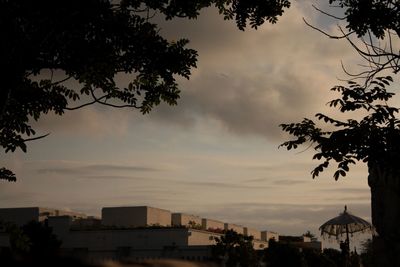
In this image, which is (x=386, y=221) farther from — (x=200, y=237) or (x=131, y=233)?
(x=131, y=233)

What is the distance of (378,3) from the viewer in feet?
46.7

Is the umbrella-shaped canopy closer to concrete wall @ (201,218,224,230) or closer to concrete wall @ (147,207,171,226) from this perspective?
concrete wall @ (147,207,171,226)

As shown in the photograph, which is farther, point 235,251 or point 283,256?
point 235,251

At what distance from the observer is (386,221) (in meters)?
22.9

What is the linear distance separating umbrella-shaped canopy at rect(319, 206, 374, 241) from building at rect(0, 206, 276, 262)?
52.6 ft

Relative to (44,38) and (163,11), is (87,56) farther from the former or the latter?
(163,11)

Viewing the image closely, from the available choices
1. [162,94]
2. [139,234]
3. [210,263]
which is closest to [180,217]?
[139,234]

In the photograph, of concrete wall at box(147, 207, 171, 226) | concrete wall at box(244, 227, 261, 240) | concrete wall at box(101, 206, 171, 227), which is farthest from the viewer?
concrete wall at box(244, 227, 261, 240)

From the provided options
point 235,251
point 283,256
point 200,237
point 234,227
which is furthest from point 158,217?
point 283,256

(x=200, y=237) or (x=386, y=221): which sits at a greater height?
(x=200, y=237)

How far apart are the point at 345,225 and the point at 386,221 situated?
1612cm

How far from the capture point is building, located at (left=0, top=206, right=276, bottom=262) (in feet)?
190

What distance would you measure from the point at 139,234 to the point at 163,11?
156 ft

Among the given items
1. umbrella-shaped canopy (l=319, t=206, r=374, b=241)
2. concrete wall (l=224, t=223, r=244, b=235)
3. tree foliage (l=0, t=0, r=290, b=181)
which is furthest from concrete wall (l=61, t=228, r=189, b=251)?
tree foliage (l=0, t=0, r=290, b=181)
